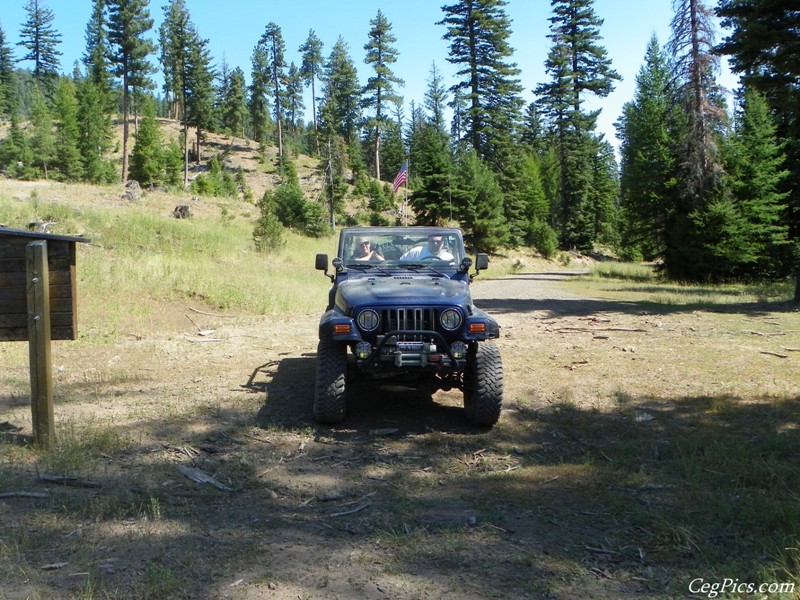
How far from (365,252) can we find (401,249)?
1.44 feet

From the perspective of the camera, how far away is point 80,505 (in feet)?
13.9

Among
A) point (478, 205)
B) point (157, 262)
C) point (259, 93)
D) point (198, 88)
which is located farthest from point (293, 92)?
point (157, 262)

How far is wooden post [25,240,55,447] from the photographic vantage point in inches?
207

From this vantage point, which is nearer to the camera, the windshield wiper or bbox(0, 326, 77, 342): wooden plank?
bbox(0, 326, 77, 342): wooden plank

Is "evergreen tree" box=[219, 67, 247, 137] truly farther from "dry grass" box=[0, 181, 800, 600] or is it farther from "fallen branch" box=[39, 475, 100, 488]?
"fallen branch" box=[39, 475, 100, 488]

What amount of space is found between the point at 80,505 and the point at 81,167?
A: 52.6 meters

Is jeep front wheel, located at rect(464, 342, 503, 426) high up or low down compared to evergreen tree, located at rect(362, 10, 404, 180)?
down

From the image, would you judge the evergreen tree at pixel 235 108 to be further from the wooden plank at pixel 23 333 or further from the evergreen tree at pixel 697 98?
the wooden plank at pixel 23 333

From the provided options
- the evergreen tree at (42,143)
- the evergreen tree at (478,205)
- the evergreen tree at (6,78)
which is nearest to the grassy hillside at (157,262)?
the evergreen tree at (478,205)

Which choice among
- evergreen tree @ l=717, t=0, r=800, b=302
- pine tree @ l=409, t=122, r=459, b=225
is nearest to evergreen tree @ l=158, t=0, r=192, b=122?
pine tree @ l=409, t=122, r=459, b=225

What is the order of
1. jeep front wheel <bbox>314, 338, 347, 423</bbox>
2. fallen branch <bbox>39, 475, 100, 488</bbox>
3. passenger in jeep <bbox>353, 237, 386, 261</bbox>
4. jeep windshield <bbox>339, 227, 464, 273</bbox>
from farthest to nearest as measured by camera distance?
passenger in jeep <bbox>353, 237, 386, 261</bbox>, jeep windshield <bbox>339, 227, 464, 273</bbox>, jeep front wheel <bbox>314, 338, 347, 423</bbox>, fallen branch <bbox>39, 475, 100, 488</bbox>

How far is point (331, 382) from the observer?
6164 mm

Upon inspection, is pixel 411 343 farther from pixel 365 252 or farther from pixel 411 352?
pixel 365 252

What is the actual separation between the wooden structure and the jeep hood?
2.47m
